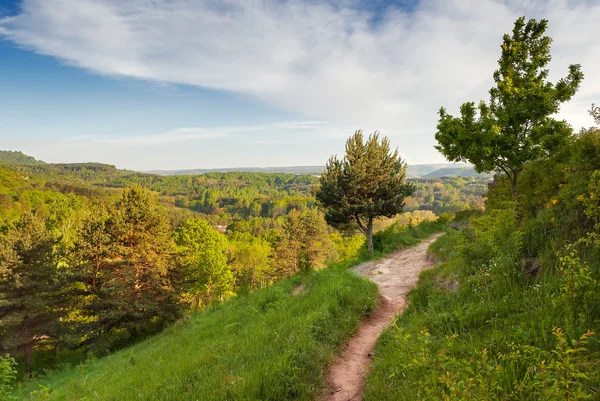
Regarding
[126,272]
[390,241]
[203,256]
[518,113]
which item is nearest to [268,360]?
[518,113]

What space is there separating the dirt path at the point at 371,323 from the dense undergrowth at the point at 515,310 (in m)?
0.45

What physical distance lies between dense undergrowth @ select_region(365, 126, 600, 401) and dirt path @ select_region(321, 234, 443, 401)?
447 millimetres

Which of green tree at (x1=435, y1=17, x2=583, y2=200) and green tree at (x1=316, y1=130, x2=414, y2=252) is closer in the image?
green tree at (x1=435, y1=17, x2=583, y2=200)

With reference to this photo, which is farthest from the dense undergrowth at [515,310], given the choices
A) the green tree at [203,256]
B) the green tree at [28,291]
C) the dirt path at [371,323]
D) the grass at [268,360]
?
the green tree at [203,256]

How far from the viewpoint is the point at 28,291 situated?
842 inches

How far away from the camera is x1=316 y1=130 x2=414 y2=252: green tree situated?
16.8 meters

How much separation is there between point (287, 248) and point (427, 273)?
3398 centimetres

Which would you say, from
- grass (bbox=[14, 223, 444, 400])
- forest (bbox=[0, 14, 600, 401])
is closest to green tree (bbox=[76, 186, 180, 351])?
forest (bbox=[0, 14, 600, 401])

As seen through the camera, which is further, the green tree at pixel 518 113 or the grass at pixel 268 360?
the green tree at pixel 518 113

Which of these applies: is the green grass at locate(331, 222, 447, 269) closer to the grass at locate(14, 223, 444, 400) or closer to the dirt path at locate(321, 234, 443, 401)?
the dirt path at locate(321, 234, 443, 401)

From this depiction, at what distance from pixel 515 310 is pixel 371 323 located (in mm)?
3394

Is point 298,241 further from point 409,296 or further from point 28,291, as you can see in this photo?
point 409,296

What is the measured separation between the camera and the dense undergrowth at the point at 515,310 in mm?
2748

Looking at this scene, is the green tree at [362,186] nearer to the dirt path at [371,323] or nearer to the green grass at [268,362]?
the dirt path at [371,323]
